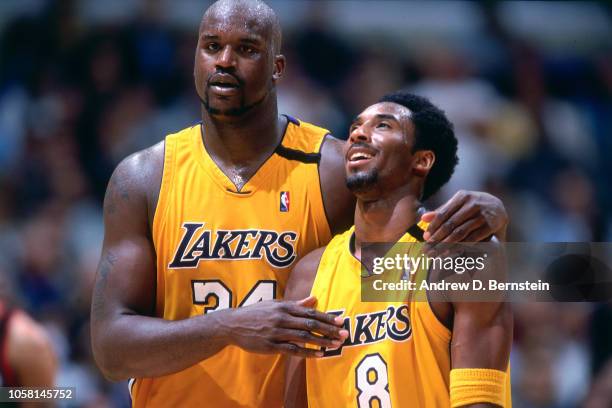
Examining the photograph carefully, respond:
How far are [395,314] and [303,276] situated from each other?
476mm

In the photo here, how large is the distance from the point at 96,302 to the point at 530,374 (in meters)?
3.24

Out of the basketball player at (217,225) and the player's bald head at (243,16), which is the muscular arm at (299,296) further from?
the player's bald head at (243,16)

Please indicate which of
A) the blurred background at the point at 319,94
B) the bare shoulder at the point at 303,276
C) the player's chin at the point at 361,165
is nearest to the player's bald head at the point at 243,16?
the player's chin at the point at 361,165

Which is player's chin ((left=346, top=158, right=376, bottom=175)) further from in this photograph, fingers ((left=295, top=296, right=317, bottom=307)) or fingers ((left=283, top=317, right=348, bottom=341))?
fingers ((left=283, top=317, right=348, bottom=341))

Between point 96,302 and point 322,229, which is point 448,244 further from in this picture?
point 96,302

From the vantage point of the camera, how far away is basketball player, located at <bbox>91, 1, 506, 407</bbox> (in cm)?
409

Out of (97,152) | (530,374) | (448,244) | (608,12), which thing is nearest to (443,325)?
(448,244)

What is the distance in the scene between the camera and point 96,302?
4148mm

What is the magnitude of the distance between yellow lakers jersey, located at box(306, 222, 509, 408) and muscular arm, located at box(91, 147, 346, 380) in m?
0.16

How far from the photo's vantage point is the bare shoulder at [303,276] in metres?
4.04

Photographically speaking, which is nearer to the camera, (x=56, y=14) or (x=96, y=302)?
(x=96, y=302)

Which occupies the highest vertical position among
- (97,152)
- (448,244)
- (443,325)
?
(97,152)
